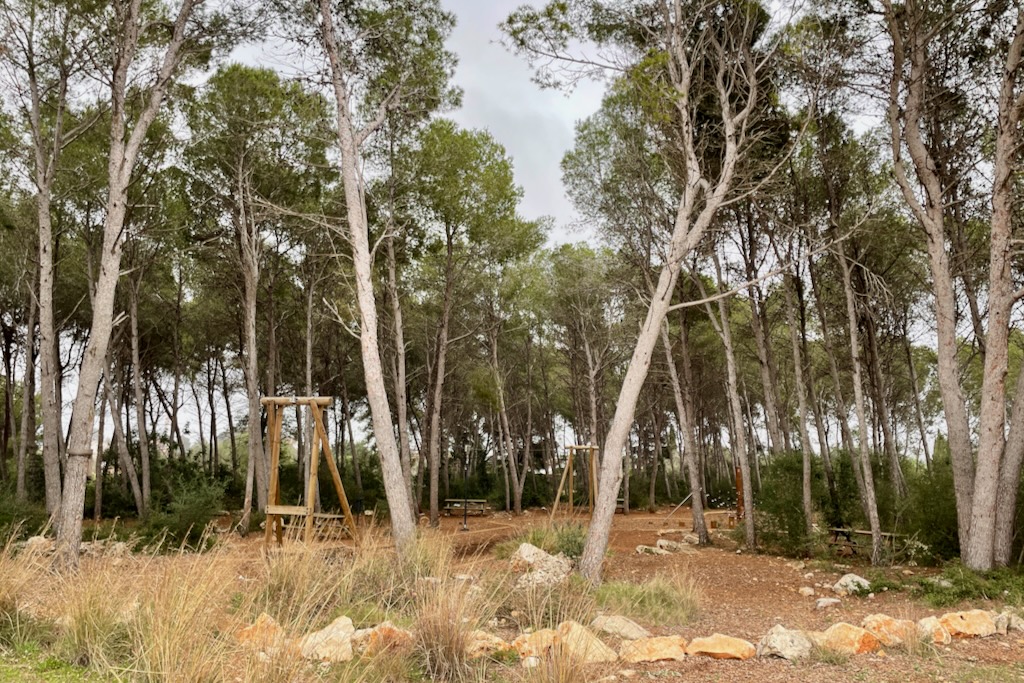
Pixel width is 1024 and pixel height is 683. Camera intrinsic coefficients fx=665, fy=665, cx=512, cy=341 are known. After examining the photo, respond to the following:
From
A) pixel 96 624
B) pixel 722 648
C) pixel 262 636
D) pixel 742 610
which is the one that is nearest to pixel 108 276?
pixel 96 624

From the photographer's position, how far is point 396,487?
795 cm

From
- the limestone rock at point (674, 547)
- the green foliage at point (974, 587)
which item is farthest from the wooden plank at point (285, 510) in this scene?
the limestone rock at point (674, 547)

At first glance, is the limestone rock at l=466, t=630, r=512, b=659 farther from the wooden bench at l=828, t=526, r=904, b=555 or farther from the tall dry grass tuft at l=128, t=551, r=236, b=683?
the wooden bench at l=828, t=526, r=904, b=555

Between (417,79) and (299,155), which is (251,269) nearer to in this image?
(299,155)

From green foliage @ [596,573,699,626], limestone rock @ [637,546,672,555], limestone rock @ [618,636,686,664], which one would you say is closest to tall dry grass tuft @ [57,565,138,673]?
limestone rock @ [618,636,686,664]

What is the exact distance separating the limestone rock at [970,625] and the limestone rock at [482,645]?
11.1ft

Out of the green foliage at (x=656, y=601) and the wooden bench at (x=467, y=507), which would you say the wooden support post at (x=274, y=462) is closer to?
the green foliage at (x=656, y=601)

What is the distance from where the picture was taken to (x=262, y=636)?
332cm

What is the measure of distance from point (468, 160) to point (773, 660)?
1179cm

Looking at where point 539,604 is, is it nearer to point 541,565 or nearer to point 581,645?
point 581,645

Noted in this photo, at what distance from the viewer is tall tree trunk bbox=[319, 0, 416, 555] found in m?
7.92

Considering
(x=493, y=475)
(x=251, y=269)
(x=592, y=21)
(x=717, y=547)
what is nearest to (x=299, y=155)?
(x=251, y=269)

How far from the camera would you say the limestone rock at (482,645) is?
3.66 meters

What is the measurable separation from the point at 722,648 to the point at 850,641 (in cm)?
88
